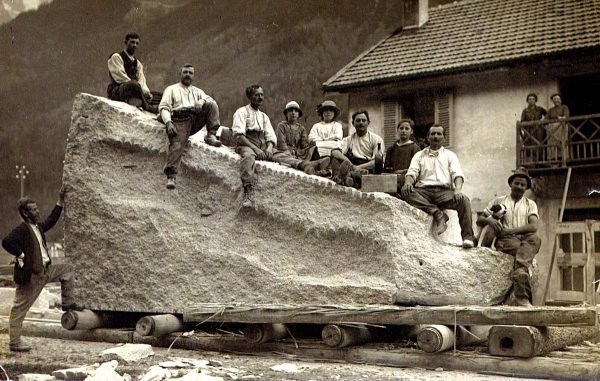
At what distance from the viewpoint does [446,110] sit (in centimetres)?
1481

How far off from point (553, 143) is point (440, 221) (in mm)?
6773

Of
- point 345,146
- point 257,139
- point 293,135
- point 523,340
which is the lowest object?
point 523,340

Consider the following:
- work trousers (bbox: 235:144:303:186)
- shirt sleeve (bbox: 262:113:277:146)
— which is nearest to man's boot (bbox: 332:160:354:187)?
work trousers (bbox: 235:144:303:186)

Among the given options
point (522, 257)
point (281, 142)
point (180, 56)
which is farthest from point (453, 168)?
point (180, 56)

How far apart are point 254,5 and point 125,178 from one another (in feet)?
41.2

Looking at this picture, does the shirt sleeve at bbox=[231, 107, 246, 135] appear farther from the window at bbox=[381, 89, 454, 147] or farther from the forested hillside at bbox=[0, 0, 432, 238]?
the forested hillside at bbox=[0, 0, 432, 238]

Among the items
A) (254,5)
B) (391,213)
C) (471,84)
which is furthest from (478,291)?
(254,5)

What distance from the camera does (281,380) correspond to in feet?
17.5

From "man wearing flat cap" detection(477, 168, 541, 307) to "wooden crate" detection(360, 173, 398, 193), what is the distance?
39.7 inches

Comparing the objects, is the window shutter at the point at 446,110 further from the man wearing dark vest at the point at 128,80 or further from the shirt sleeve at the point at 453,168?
the shirt sleeve at the point at 453,168

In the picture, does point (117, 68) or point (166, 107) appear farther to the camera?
point (117, 68)

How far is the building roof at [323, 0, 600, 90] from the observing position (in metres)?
13.2

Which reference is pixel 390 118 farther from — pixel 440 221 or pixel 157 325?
pixel 157 325

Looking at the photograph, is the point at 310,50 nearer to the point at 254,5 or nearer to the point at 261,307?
the point at 254,5
